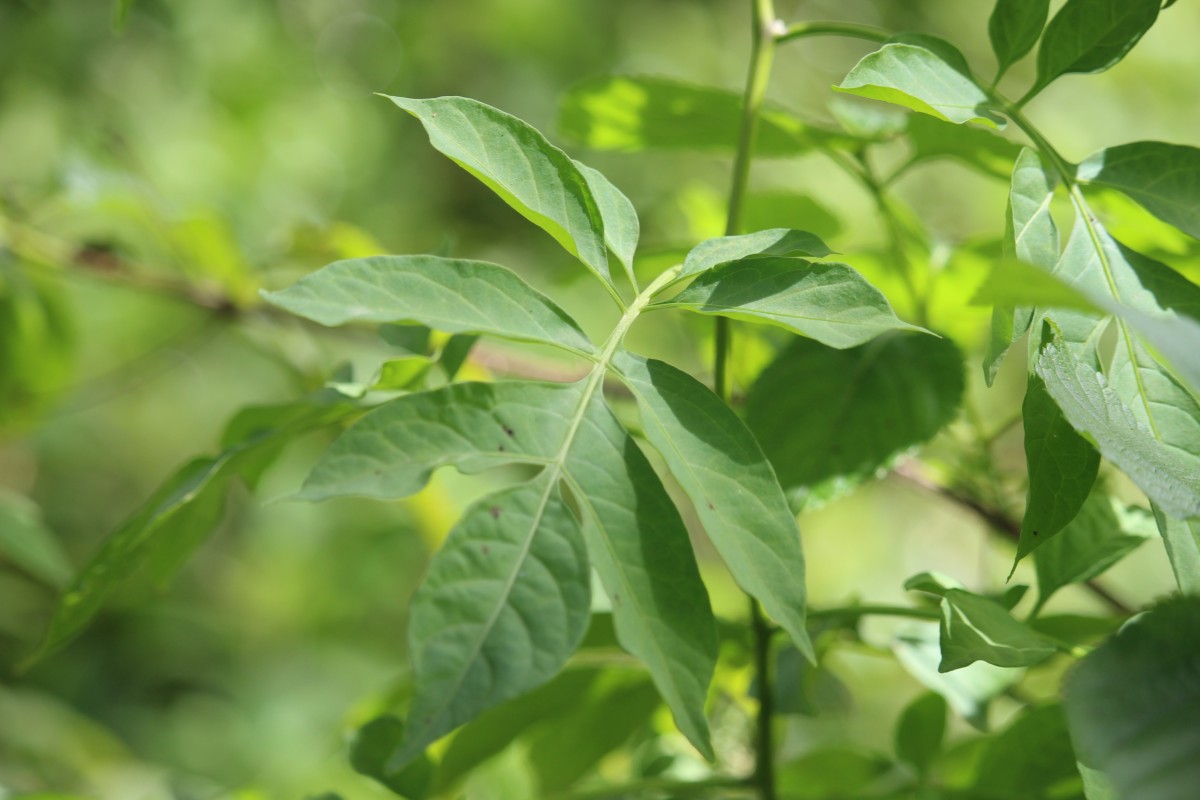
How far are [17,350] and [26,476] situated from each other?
92cm

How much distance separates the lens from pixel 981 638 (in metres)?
0.36

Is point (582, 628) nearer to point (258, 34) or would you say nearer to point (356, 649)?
point (356, 649)

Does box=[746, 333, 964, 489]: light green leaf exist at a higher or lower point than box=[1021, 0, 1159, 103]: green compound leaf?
lower

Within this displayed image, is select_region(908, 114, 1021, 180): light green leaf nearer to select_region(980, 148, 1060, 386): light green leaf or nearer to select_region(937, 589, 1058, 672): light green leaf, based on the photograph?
select_region(980, 148, 1060, 386): light green leaf

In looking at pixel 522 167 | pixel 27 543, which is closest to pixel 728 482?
pixel 522 167

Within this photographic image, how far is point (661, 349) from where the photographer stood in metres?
1.93

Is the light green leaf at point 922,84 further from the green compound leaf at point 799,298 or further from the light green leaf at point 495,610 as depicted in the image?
the light green leaf at point 495,610

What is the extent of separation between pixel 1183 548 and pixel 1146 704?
0.12 metres

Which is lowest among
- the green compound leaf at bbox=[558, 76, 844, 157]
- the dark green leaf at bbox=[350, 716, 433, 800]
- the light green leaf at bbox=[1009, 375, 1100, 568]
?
the dark green leaf at bbox=[350, 716, 433, 800]

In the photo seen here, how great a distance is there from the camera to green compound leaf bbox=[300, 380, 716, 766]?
1.06ft

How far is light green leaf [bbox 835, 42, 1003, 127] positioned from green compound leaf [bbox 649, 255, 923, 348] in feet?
0.23

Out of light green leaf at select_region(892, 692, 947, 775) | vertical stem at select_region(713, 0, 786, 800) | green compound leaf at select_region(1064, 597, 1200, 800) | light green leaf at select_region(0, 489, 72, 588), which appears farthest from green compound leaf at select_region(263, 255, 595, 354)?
light green leaf at select_region(0, 489, 72, 588)

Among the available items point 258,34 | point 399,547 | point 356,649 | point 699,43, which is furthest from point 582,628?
point 699,43

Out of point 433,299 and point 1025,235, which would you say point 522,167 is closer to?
point 433,299
